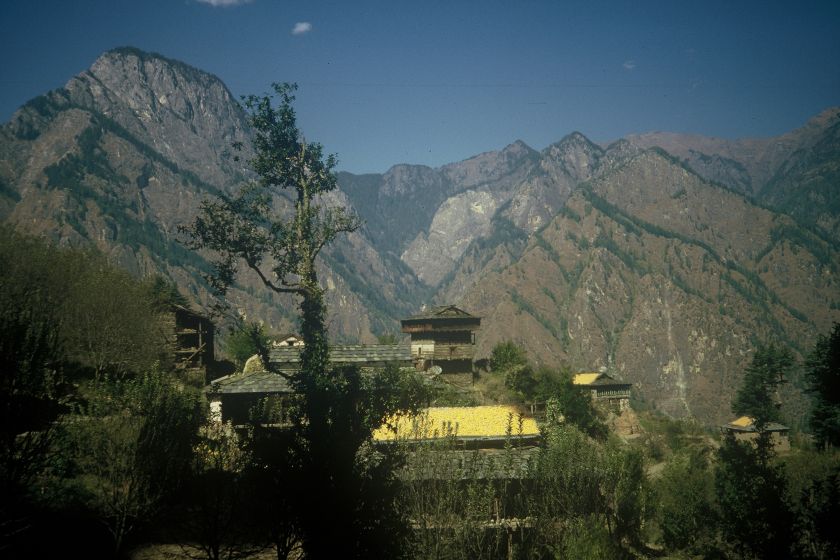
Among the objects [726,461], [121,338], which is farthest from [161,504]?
[726,461]

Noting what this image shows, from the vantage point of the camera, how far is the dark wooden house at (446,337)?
5876 cm

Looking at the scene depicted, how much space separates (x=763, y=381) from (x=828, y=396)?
2760 cm

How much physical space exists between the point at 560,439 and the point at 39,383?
1816 centimetres

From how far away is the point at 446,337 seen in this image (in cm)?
5997

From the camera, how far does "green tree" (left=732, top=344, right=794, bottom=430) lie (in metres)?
70.0

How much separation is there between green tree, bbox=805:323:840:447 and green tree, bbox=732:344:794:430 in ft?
78.6

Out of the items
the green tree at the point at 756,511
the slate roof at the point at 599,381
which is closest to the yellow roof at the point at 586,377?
the slate roof at the point at 599,381

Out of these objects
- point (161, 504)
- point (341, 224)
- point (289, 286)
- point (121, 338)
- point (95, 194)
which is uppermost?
point (95, 194)

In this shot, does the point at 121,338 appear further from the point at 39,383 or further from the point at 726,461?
the point at 726,461

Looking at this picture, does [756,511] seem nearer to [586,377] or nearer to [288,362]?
[288,362]

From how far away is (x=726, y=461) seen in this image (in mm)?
31484

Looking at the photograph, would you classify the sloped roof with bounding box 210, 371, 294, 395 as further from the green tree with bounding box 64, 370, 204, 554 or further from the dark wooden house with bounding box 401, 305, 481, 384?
the dark wooden house with bounding box 401, 305, 481, 384

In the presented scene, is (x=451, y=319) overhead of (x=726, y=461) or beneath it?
overhead

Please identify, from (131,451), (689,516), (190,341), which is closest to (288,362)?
(190,341)
